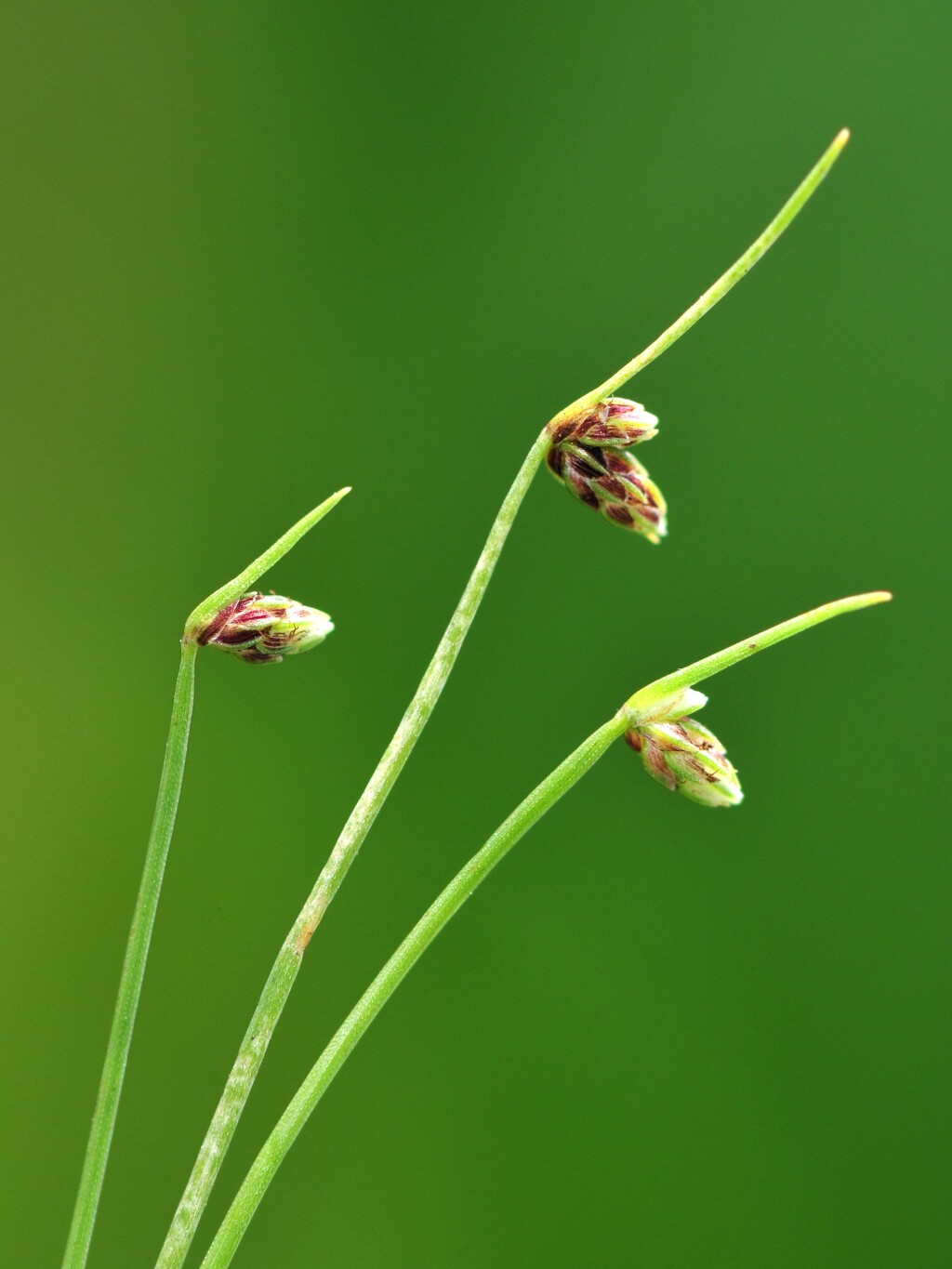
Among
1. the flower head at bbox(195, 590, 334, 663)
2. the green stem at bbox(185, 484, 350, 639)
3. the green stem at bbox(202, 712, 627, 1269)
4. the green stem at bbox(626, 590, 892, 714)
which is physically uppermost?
the green stem at bbox(185, 484, 350, 639)

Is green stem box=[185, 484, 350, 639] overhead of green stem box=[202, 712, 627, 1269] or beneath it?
overhead

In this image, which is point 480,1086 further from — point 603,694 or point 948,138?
point 948,138

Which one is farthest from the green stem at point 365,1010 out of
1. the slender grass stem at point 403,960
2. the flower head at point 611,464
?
the flower head at point 611,464

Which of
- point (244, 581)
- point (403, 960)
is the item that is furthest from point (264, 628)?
point (403, 960)

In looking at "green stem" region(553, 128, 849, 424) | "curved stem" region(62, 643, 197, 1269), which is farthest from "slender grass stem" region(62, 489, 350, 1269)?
"green stem" region(553, 128, 849, 424)

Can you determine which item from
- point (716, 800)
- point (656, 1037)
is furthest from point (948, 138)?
point (716, 800)

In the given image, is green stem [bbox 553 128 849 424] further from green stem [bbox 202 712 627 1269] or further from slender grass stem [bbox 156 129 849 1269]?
green stem [bbox 202 712 627 1269]
